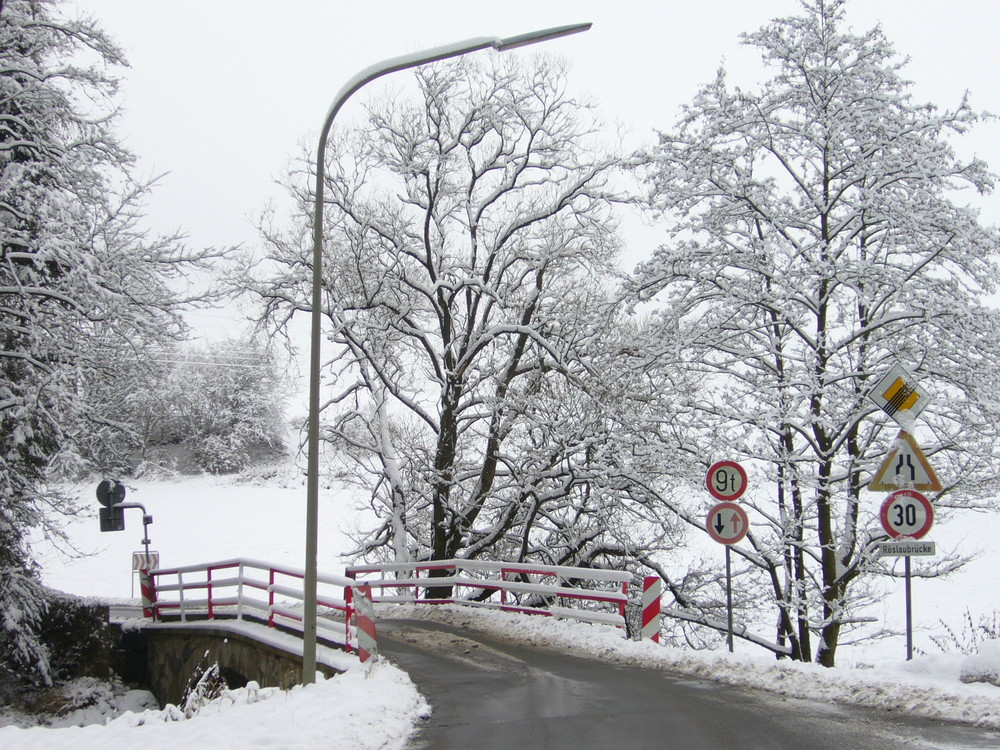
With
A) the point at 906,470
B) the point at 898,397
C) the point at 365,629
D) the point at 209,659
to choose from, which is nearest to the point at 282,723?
the point at 365,629

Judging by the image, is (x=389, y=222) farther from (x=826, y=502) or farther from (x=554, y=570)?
(x=826, y=502)

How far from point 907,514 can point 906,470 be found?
481mm

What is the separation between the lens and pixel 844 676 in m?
10.1

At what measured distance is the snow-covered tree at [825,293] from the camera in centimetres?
1469

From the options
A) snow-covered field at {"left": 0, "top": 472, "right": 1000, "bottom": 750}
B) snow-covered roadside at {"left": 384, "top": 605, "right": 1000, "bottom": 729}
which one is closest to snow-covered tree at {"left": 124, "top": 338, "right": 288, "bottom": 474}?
snow-covered field at {"left": 0, "top": 472, "right": 1000, "bottom": 750}

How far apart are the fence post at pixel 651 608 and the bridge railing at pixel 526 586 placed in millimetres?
362

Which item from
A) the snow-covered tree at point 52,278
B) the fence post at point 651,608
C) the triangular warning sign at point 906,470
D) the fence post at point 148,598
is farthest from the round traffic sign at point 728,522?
the fence post at point 148,598

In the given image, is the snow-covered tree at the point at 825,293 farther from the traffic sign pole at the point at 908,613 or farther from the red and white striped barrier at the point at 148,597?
the red and white striped barrier at the point at 148,597

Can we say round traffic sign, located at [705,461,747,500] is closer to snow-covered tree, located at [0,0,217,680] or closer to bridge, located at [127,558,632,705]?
bridge, located at [127,558,632,705]

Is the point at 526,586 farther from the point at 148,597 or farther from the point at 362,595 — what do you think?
the point at 148,597

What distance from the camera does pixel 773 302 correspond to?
15.3 m

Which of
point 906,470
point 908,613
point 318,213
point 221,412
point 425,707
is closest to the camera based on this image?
point 425,707

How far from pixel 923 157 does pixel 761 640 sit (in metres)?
9.17

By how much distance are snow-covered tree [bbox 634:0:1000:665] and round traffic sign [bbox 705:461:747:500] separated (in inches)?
103
